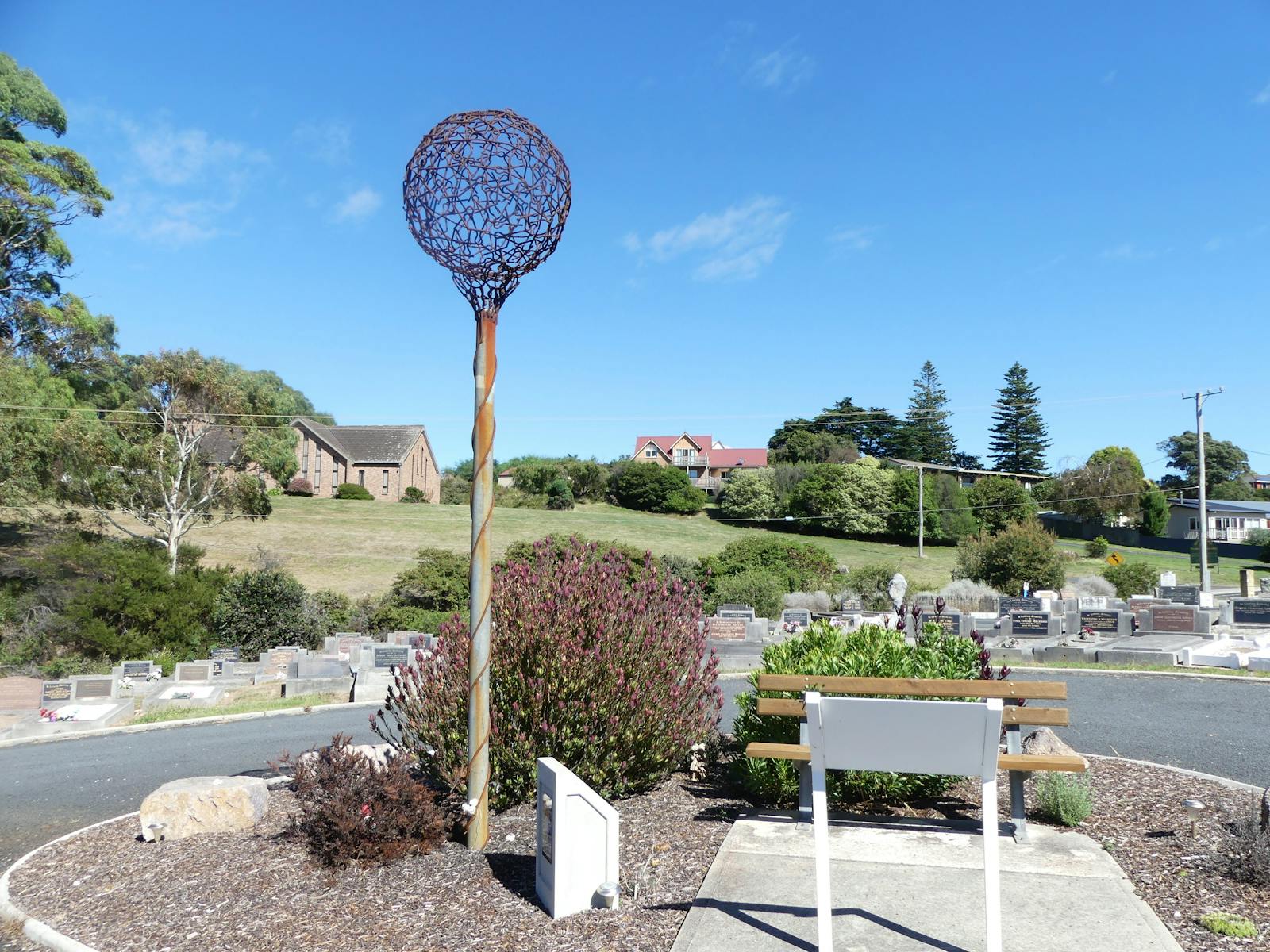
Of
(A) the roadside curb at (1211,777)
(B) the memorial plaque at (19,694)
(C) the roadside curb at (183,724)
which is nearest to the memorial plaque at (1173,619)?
(A) the roadside curb at (1211,777)

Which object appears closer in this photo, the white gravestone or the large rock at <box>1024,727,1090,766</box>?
the white gravestone

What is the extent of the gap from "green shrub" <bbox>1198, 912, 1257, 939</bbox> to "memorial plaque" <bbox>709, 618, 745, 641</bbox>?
15.4 meters

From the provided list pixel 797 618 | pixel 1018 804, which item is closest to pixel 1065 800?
pixel 1018 804

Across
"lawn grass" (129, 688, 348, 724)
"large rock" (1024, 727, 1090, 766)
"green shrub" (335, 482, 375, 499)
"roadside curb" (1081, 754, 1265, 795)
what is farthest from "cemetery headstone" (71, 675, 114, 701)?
"green shrub" (335, 482, 375, 499)

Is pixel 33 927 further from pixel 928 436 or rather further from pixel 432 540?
pixel 928 436

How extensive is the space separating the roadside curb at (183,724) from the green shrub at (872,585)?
18.5m

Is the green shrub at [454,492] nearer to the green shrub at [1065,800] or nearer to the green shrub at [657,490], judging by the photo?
the green shrub at [657,490]

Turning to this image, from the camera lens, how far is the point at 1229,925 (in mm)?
4098

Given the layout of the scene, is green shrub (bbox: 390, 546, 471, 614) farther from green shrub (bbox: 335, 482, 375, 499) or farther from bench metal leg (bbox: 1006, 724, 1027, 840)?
green shrub (bbox: 335, 482, 375, 499)

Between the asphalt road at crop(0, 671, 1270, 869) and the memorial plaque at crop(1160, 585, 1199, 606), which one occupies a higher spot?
the memorial plaque at crop(1160, 585, 1199, 606)

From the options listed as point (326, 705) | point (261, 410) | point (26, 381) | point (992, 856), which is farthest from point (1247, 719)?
point (261, 410)

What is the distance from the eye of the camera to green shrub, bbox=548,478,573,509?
6544 centimetres

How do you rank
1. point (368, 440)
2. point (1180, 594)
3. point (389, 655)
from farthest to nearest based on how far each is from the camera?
1. point (368, 440)
2. point (1180, 594)
3. point (389, 655)

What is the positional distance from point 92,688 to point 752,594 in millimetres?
17802
